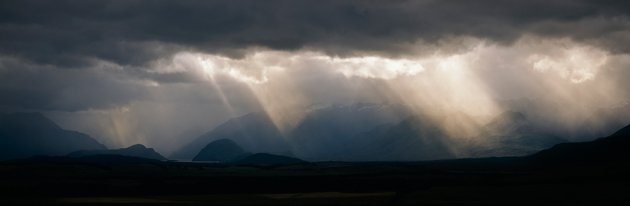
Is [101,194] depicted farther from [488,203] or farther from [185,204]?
[488,203]

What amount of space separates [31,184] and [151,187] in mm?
38733

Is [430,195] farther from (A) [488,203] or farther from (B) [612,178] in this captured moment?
(B) [612,178]

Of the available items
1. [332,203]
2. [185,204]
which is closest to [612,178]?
[332,203]

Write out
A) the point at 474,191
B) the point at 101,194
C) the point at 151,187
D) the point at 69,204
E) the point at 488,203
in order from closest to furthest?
the point at 488,203
the point at 69,204
the point at 474,191
the point at 101,194
the point at 151,187

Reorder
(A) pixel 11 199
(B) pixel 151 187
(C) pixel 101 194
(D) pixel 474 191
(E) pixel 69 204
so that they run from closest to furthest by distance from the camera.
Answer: (E) pixel 69 204 → (A) pixel 11 199 → (D) pixel 474 191 → (C) pixel 101 194 → (B) pixel 151 187

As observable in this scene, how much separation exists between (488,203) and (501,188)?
1587 inches

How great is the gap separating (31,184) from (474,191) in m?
136

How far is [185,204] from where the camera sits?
5005 inches

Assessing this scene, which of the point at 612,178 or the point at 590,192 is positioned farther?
the point at 612,178

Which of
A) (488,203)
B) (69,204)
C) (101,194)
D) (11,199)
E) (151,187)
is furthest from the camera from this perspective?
(151,187)

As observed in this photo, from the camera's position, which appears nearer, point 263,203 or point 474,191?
point 263,203

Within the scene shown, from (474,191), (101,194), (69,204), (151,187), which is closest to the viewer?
(69,204)

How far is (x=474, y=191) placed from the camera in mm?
146625

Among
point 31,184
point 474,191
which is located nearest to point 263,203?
point 474,191
